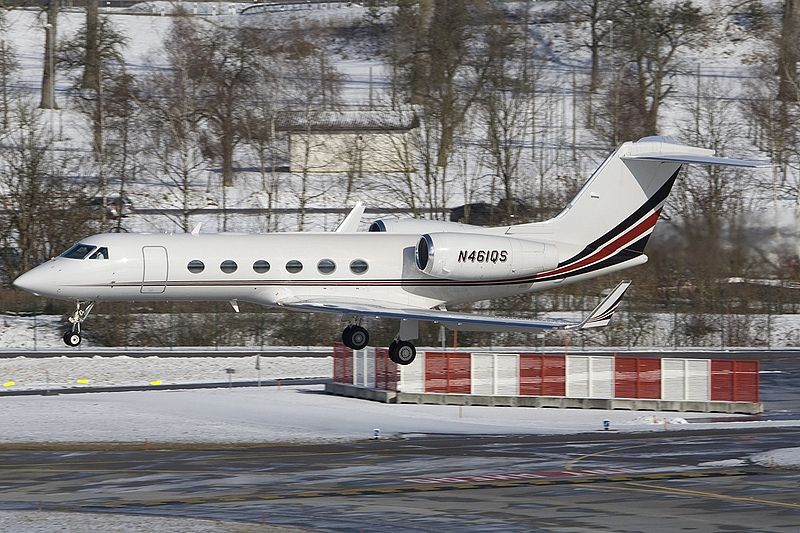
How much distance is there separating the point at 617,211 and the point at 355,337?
25.3 feet

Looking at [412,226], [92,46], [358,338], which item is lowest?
[358,338]

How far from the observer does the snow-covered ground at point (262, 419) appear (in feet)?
87.9

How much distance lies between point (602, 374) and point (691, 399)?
8.22ft

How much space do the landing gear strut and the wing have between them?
1179 mm

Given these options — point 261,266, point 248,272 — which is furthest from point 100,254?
point 261,266

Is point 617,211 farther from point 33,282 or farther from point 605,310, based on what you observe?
point 33,282

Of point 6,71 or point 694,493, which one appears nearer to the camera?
point 694,493

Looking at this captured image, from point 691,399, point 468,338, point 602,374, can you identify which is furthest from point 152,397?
point 468,338

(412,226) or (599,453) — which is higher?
(412,226)

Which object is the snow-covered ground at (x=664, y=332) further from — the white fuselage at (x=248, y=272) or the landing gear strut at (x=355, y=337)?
the white fuselage at (x=248, y=272)

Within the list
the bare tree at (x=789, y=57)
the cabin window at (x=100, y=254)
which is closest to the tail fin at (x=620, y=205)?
the cabin window at (x=100, y=254)

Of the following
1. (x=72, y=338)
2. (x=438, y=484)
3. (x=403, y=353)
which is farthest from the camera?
(x=403, y=353)

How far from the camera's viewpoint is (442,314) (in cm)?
2945

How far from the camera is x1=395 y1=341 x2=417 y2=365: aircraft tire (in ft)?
102
